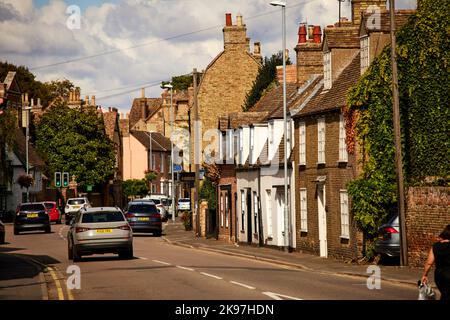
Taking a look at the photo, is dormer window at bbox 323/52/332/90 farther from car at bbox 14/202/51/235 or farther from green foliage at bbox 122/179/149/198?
green foliage at bbox 122/179/149/198

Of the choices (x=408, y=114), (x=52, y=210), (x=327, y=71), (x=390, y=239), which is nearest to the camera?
(x=390, y=239)

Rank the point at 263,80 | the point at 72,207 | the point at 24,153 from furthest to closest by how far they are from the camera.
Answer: the point at 24,153 < the point at 72,207 < the point at 263,80

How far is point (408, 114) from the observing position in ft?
112

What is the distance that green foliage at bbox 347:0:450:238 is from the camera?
3353cm

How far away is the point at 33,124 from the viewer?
116625 mm

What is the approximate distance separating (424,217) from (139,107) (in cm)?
12994

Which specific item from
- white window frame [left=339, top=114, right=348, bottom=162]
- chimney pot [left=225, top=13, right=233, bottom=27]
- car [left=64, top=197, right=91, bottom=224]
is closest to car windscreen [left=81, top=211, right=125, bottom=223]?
white window frame [left=339, top=114, right=348, bottom=162]

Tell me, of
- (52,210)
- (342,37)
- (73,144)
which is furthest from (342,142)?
(73,144)

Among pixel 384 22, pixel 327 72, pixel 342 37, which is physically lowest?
pixel 327 72

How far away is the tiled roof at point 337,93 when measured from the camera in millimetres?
38459

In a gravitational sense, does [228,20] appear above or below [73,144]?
above

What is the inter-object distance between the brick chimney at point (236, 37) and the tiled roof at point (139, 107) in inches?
2951

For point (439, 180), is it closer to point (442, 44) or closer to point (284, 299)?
point (442, 44)

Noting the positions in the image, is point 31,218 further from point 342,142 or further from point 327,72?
point 342,142
